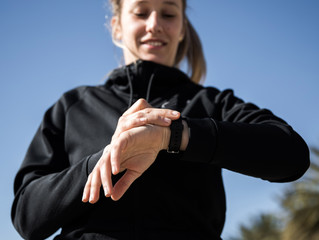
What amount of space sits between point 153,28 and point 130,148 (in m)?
1.04

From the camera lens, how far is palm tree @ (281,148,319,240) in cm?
1498

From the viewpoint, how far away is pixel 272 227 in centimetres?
2278

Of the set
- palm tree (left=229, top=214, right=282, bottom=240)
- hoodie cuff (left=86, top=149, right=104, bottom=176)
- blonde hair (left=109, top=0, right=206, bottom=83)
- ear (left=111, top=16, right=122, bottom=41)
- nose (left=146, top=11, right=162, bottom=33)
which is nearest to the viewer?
hoodie cuff (left=86, top=149, right=104, bottom=176)

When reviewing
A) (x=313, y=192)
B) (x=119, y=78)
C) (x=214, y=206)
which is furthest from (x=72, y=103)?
(x=313, y=192)

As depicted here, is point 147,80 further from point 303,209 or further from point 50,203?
point 303,209

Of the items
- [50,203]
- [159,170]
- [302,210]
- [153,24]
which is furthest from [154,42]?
[302,210]

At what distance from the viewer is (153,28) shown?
2.40m

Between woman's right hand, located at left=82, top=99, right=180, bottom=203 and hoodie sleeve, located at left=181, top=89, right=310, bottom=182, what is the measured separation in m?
0.14

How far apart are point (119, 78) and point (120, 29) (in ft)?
1.44

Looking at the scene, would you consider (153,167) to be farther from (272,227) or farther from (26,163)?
(272,227)

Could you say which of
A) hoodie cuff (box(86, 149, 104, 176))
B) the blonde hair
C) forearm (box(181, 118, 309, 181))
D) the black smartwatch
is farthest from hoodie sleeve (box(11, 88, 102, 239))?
the blonde hair

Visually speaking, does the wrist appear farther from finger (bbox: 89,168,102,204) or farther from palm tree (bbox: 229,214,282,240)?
palm tree (bbox: 229,214,282,240)

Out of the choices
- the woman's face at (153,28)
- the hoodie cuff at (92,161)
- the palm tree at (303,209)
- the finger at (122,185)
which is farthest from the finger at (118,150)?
the palm tree at (303,209)

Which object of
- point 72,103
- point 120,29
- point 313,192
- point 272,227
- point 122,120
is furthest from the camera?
point 272,227
